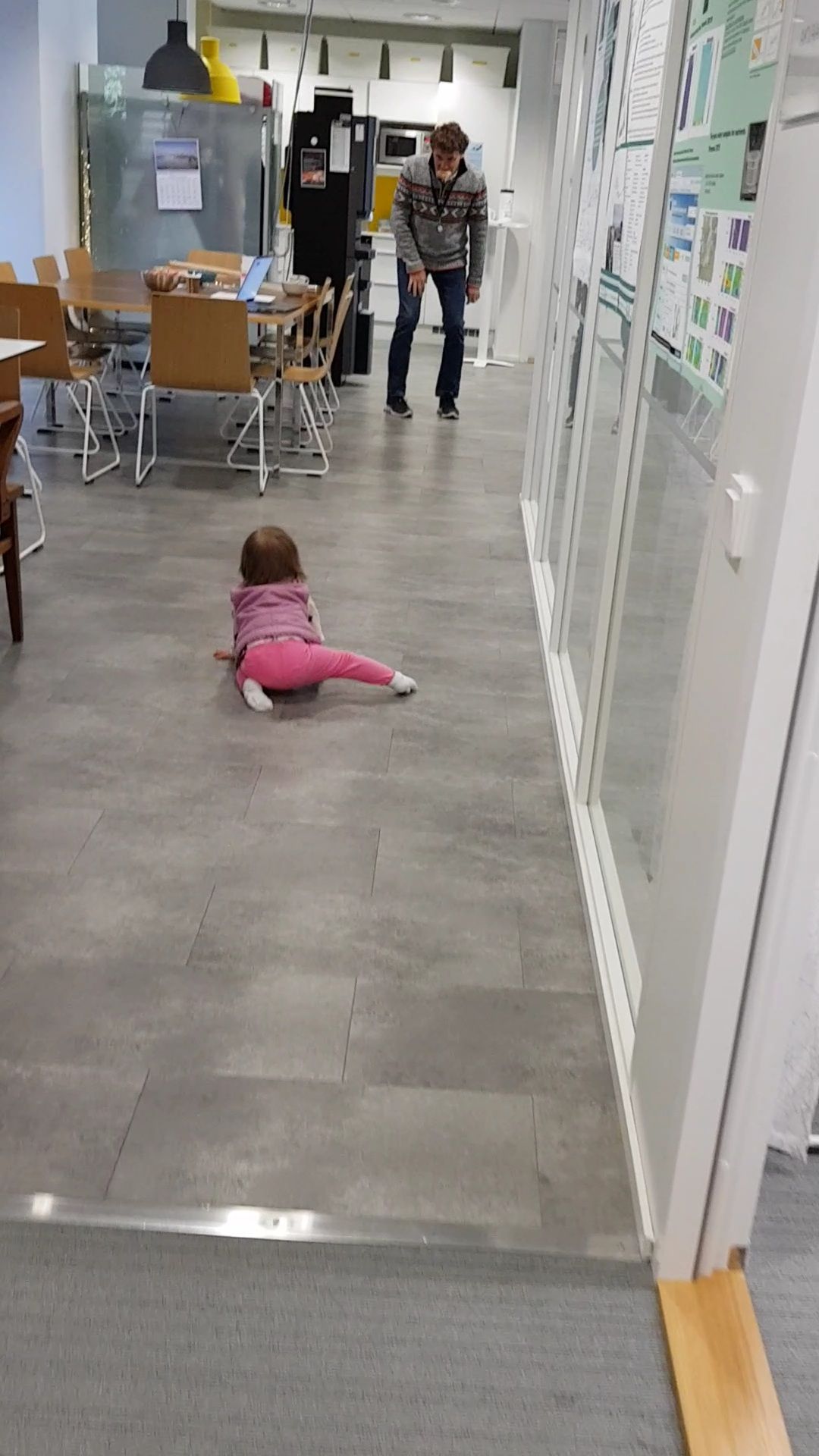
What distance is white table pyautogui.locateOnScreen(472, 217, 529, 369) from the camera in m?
10.5

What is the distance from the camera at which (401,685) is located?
3.83 meters

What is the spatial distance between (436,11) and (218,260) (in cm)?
452

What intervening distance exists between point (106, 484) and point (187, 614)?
6.14ft

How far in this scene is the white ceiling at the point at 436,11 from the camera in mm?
9984

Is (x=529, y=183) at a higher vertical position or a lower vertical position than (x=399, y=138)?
lower

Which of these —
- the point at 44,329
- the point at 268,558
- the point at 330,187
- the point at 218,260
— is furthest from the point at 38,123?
the point at 268,558

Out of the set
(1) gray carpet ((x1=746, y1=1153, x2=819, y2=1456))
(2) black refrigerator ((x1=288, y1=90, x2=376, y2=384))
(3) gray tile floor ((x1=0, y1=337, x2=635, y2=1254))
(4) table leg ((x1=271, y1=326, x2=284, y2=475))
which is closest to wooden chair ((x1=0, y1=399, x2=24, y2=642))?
(3) gray tile floor ((x1=0, y1=337, x2=635, y2=1254))

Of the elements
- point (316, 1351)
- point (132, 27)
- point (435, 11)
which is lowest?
point (316, 1351)

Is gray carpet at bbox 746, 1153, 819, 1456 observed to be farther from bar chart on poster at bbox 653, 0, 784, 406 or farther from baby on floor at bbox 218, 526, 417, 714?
baby on floor at bbox 218, 526, 417, 714

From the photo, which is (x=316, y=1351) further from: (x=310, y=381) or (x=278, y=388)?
(x=310, y=381)

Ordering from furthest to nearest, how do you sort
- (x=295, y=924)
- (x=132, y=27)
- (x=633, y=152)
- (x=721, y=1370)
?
(x=132, y=27), (x=633, y=152), (x=295, y=924), (x=721, y=1370)

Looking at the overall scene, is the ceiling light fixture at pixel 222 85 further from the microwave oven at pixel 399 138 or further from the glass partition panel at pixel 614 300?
the glass partition panel at pixel 614 300

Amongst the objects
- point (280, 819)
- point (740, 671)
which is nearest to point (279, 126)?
point (280, 819)

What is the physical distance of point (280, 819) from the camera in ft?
10.1
